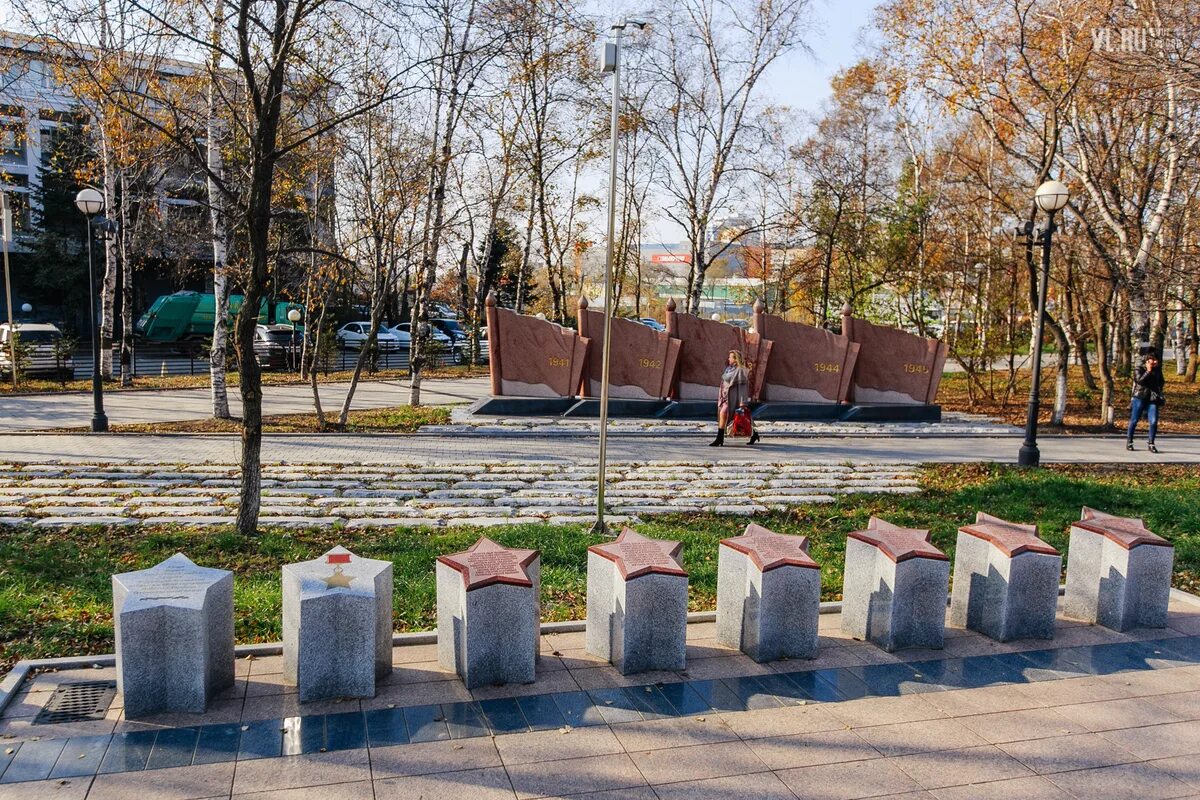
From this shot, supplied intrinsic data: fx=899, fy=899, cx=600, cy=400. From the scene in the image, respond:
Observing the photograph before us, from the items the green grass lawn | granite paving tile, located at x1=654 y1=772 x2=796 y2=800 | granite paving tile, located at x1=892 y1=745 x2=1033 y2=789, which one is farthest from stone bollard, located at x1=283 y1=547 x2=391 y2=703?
granite paving tile, located at x1=892 y1=745 x2=1033 y2=789

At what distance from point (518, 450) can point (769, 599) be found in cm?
875

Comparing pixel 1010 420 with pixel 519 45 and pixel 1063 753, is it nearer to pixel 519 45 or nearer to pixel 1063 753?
pixel 519 45

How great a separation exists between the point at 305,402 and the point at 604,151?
12323 millimetres

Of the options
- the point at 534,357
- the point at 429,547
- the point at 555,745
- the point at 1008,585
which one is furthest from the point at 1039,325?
the point at 555,745

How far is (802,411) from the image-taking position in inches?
746

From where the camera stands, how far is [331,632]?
17.2ft

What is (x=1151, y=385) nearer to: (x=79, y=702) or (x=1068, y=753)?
(x=1068, y=753)

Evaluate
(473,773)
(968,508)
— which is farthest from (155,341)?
(473,773)

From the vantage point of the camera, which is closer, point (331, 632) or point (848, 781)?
point (848, 781)

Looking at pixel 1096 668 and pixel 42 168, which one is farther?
pixel 42 168

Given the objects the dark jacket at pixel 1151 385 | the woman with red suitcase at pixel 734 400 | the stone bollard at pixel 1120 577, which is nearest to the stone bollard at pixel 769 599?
the stone bollard at pixel 1120 577

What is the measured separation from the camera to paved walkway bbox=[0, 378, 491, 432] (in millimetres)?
17625

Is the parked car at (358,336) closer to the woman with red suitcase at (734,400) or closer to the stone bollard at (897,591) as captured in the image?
the woman with red suitcase at (734,400)

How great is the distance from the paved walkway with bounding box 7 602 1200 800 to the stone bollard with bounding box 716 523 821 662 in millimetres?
153
